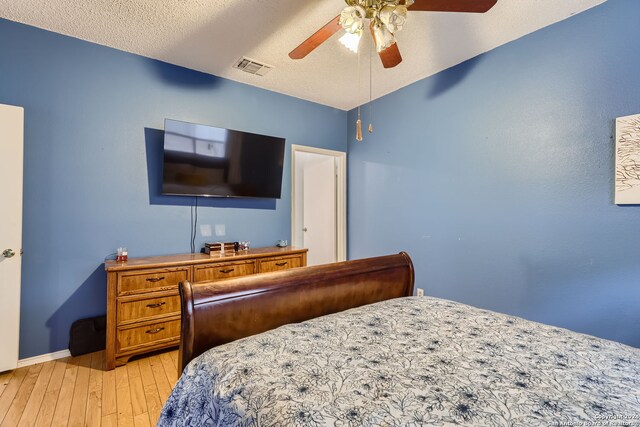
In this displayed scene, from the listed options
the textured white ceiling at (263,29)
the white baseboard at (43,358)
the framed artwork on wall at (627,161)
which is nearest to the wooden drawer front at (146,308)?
the white baseboard at (43,358)

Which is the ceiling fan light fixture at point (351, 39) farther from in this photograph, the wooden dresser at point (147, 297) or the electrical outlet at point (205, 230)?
the electrical outlet at point (205, 230)

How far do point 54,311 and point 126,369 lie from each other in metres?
0.81

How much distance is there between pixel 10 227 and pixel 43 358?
1.09m

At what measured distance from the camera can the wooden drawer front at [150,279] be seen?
2.24 meters

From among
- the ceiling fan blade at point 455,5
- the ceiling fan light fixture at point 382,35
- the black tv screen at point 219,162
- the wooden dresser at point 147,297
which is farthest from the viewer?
the black tv screen at point 219,162

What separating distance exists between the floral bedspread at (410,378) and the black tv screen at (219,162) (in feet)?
6.54

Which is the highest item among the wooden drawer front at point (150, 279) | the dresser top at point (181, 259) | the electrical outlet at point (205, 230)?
the electrical outlet at point (205, 230)

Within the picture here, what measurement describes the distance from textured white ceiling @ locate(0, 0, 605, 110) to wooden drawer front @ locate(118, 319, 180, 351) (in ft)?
7.83

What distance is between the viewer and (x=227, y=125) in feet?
10.4

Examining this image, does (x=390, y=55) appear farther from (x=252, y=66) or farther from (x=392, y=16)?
(x=252, y=66)

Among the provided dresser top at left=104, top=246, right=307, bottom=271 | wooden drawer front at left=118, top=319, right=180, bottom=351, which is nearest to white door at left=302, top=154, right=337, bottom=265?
dresser top at left=104, top=246, right=307, bottom=271

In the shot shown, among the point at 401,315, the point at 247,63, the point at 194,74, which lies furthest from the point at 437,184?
the point at 194,74

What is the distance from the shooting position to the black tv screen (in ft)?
8.85

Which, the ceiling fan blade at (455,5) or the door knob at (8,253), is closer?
the ceiling fan blade at (455,5)
